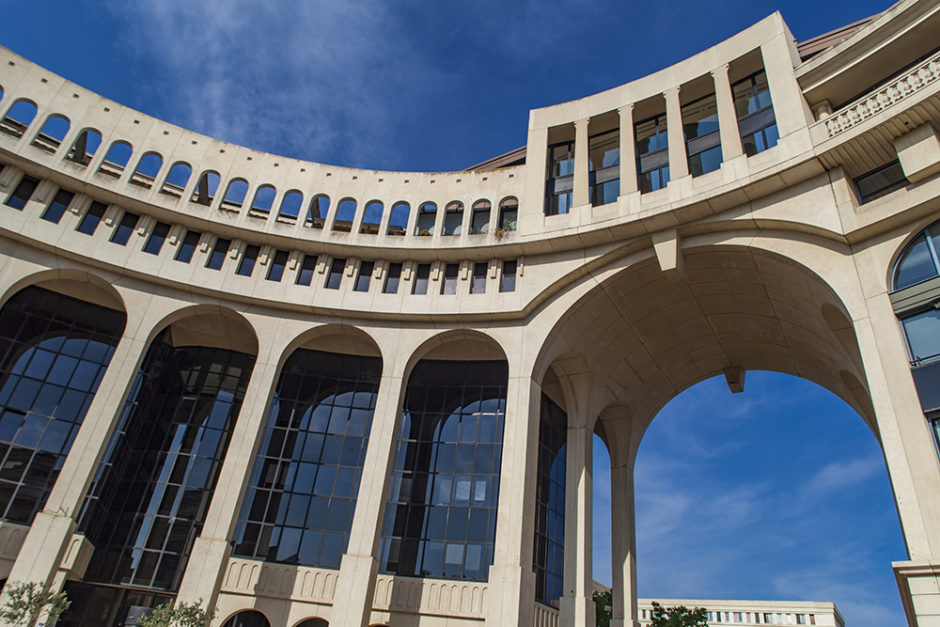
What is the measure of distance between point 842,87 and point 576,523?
70.8 feet

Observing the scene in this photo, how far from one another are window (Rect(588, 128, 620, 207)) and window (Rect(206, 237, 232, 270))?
58.5 feet

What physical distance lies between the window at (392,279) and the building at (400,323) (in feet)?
0.47

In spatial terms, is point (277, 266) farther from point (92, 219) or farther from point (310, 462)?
point (310, 462)

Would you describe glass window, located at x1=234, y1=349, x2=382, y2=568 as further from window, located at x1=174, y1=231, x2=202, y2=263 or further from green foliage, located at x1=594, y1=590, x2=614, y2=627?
green foliage, located at x1=594, y1=590, x2=614, y2=627

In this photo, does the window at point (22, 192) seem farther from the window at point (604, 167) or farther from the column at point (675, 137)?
the column at point (675, 137)

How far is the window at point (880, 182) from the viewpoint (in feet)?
68.1

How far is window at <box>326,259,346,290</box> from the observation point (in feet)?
101

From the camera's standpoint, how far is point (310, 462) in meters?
31.2

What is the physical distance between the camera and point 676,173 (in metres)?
25.4

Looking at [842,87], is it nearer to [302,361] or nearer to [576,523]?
[576,523]

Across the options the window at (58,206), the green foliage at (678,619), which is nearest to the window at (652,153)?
the green foliage at (678,619)

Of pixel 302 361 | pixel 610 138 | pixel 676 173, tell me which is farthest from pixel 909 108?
pixel 302 361

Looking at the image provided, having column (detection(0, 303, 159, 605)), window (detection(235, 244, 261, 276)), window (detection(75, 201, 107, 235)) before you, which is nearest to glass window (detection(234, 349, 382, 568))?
window (detection(235, 244, 261, 276))

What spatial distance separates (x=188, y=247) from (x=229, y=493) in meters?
12.0
